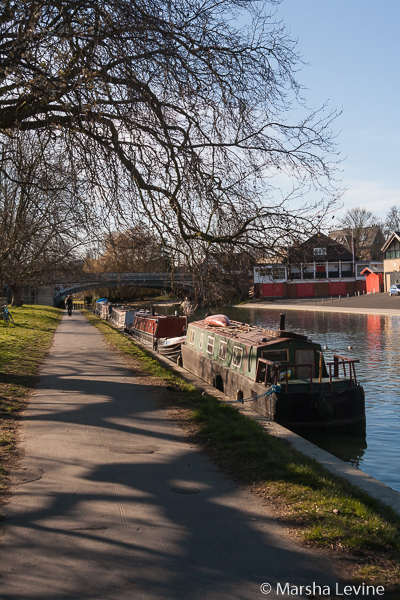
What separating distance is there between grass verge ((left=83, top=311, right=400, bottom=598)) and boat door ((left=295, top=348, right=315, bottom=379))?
5040mm

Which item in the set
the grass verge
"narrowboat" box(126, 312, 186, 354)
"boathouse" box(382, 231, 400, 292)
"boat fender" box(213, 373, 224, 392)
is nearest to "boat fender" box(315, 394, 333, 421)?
"boat fender" box(213, 373, 224, 392)

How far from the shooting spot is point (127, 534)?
4.63 m

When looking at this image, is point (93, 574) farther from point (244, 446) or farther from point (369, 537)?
point (244, 446)

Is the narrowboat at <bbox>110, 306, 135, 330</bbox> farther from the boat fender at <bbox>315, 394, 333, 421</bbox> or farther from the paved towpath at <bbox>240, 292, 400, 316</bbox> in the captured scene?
the boat fender at <bbox>315, 394, 333, 421</bbox>

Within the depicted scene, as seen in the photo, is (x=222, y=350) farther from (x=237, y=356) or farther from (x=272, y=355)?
(x=272, y=355)

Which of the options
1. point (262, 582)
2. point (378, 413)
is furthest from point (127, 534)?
point (378, 413)

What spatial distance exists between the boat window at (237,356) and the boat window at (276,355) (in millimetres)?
1238

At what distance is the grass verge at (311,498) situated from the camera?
4.34 m

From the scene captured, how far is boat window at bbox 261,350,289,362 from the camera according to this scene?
13.6 m

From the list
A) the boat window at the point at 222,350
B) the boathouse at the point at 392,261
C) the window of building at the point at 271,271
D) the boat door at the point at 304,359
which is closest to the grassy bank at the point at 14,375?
the window of building at the point at 271,271

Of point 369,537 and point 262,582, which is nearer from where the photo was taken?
point 262,582

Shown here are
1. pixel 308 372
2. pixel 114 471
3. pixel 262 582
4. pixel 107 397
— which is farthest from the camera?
pixel 308 372

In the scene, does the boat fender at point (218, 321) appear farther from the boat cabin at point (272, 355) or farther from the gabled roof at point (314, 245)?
the gabled roof at point (314, 245)

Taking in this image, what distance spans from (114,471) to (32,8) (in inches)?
226
